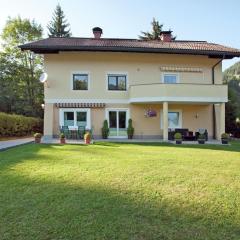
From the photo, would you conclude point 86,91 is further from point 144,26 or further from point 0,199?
point 144,26

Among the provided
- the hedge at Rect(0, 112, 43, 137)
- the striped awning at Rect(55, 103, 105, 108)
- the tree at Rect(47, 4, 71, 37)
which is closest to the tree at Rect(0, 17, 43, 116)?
the tree at Rect(47, 4, 71, 37)

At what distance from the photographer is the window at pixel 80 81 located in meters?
22.2

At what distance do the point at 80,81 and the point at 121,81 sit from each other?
10.1 ft

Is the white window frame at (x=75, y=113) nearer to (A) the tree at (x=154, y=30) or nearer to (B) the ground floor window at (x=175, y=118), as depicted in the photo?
(B) the ground floor window at (x=175, y=118)

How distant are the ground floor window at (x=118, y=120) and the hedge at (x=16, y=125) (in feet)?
24.3

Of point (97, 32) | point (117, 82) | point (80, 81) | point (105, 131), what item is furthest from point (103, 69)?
point (97, 32)

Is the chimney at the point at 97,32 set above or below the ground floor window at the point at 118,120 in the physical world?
above

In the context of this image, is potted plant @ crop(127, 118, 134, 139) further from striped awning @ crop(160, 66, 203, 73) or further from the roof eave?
the roof eave

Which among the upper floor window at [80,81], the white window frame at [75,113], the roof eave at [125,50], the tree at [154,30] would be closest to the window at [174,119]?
the roof eave at [125,50]

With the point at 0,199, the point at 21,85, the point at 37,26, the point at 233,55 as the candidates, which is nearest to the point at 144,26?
the point at 37,26

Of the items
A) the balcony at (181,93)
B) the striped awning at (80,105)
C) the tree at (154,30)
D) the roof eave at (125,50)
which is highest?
the tree at (154,30)

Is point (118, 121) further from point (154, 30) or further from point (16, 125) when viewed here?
point (154, 30)

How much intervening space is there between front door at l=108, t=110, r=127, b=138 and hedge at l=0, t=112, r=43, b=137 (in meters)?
7.55

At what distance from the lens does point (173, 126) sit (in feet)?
75.0
